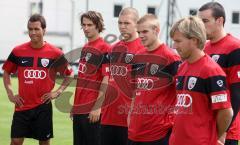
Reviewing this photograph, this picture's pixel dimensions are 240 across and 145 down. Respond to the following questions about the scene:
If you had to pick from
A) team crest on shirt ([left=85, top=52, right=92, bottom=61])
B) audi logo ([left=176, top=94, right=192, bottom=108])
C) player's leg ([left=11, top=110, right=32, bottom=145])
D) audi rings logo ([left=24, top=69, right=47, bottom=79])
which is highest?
team crest on shirt ([left=85, top=52, right=92, bottom=61])

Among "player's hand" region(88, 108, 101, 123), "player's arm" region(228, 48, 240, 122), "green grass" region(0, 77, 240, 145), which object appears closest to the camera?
"player's arm" region(228, 48, 240, 122)

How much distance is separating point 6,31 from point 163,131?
3752 cm

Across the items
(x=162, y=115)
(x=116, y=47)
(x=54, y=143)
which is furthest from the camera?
(x=54, y=143)

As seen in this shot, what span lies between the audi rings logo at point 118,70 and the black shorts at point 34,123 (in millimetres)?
1388

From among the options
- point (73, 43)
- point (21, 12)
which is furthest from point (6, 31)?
point (73, 43)

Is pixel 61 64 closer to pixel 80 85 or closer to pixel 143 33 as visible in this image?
pixel 80 85

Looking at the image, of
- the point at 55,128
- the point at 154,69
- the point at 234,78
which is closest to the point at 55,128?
the point at 55,128

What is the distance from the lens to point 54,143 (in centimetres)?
1061

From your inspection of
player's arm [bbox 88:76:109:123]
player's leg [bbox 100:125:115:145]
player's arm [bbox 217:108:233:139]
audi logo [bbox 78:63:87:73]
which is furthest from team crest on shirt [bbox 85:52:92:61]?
player's arm [bbox 217:108:233:139]

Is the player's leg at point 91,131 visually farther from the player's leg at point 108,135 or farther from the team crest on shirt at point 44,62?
the team crest on shirt at point 44,62

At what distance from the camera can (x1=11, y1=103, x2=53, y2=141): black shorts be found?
7984mm

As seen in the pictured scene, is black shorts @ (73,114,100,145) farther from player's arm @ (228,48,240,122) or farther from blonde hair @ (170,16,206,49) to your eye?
blonde hair @ (170,16,206,49)

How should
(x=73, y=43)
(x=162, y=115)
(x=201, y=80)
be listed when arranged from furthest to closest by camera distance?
(x=73, y=43)
(x=162, y=115)
(x=201, y=80)

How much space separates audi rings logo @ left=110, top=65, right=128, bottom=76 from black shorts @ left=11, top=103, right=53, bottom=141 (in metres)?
1.39
